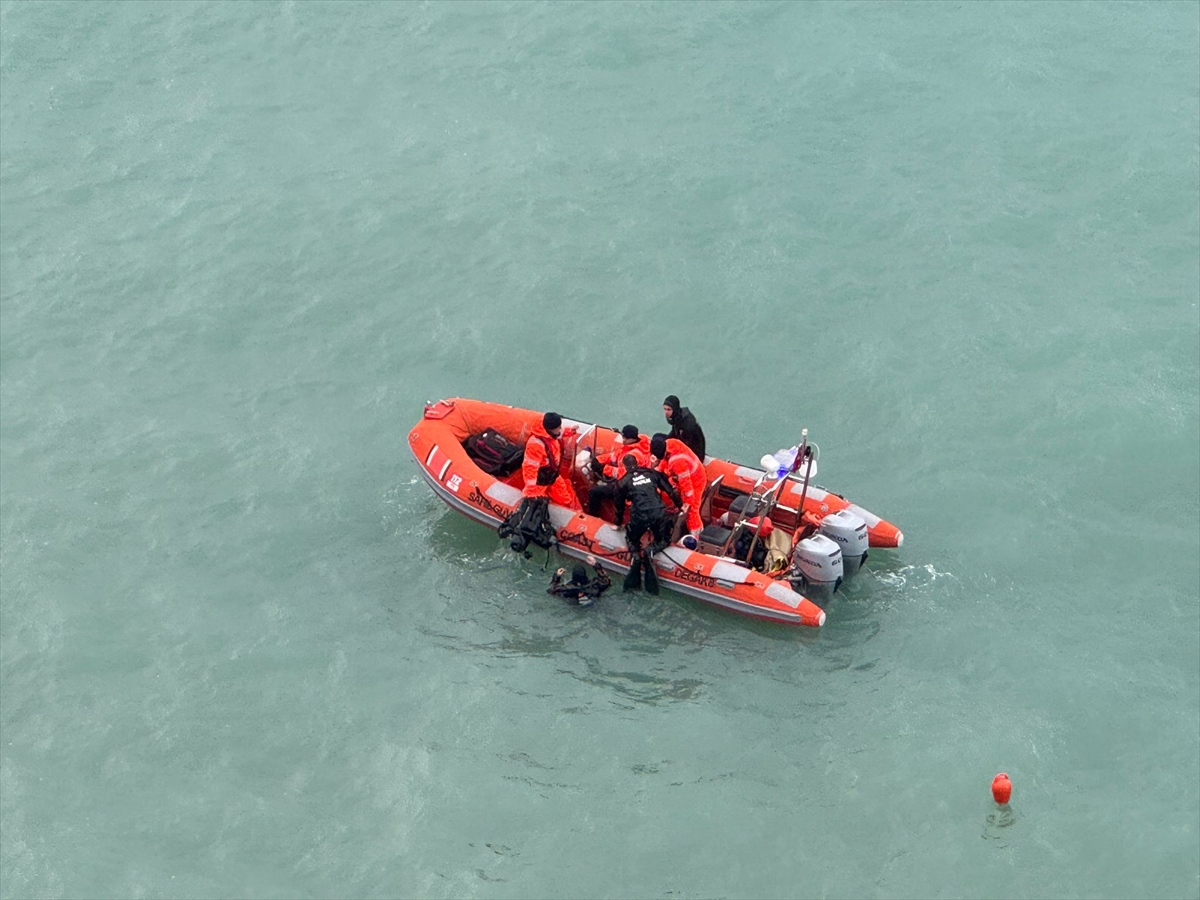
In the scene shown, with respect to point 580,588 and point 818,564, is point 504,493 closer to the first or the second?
point 580,588

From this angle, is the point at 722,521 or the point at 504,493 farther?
the point at 504,493

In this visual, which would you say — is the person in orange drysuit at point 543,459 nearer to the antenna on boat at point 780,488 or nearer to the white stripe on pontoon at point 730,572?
the white stripe on pontoon at point 730,572

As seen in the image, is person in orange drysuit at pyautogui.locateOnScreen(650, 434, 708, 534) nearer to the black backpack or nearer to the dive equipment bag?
the dive equipment bag

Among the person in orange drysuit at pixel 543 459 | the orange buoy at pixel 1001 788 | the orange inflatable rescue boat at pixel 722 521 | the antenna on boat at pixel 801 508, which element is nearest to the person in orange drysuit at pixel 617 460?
the orange inflatable rescue boat at pixel 722 521

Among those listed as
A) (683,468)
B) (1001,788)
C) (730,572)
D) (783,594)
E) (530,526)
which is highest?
(683,468)

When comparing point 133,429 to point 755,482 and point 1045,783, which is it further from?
point 1045,783

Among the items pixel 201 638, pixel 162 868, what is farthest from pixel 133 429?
pixel 162 868

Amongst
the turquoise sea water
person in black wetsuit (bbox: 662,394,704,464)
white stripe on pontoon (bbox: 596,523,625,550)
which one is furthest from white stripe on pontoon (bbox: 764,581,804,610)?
person in black wetsuit (bbox: 662,394,704,464)

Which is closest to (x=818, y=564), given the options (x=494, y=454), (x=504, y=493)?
(x=504, y=493)
